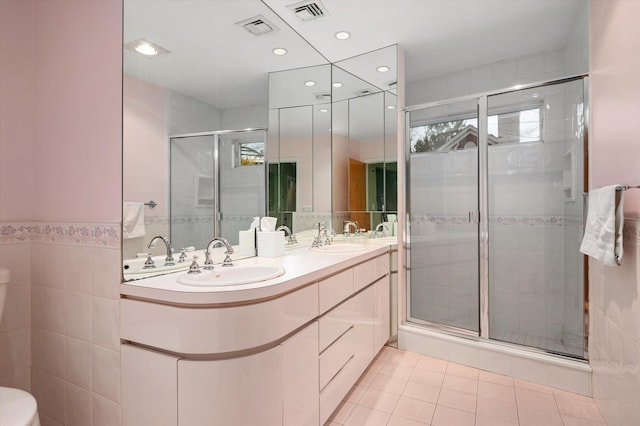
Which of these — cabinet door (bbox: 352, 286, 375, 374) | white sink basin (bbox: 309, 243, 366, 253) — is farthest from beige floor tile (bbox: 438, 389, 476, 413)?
white sink basin (bbox: 309, 243, 366, 253)

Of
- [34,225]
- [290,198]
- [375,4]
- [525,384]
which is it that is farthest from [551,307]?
[34,225]

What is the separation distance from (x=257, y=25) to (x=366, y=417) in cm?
246

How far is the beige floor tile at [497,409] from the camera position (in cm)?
182

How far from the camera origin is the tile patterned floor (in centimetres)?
179

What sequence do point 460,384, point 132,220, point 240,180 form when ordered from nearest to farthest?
point 132,220, point 240,180, point 460,384

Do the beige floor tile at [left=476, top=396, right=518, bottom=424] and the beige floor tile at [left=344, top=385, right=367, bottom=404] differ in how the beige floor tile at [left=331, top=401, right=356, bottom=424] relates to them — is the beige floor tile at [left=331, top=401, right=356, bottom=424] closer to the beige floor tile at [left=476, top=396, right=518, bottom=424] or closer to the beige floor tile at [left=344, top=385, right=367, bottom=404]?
the beige floor tile at [left=344, top=385, right=367, bottom=404]

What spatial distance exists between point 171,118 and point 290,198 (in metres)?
1.06

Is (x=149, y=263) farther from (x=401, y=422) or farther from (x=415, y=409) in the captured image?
(x=415, y=409)

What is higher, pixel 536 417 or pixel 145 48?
pixel 145 48

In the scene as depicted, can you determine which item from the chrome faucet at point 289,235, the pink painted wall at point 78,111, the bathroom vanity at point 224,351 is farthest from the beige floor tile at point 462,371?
the pink painted wall at point 78,111

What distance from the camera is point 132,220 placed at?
1.39 metres

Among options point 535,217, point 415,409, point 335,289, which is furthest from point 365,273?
point 535,217

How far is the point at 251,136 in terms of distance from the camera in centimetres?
202

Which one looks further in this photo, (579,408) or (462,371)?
(462,371)
